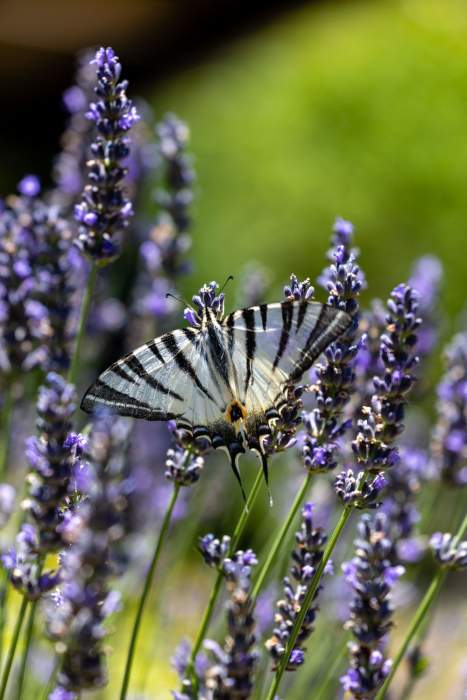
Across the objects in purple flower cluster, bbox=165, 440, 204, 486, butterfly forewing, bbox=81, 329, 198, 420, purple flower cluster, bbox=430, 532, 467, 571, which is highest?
butterfly forewing, bbox=81, 329, 198, 420

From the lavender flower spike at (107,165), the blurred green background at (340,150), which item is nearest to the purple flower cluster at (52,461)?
the lavender flower spike at (107,165)

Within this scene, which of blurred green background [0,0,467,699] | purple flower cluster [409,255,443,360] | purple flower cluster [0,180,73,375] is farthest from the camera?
blurred green background [0,0,467,699]

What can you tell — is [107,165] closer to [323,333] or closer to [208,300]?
[208,300]

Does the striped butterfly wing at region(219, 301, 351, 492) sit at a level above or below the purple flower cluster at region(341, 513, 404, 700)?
above

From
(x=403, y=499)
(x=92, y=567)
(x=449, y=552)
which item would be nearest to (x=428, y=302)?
(x=403, y=499)

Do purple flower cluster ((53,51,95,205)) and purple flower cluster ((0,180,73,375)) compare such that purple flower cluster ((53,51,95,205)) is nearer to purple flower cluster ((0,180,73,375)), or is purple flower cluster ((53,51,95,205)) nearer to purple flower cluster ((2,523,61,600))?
purple flower cluster ((0,180,73,375))

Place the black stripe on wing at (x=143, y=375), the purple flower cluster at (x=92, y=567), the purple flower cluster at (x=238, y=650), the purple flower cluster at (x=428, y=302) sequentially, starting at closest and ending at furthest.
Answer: the purple flower cluster at (x=92, y=567), the purple flower cluster at (x=238, y=650), the black stripe on wing at (x=143, y=375), the purple flower cluster at (x=428, y=302)

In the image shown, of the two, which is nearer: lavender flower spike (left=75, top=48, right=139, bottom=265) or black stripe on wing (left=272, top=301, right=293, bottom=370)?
black stripe on wing (left=272, top=301, right=293, bottom=370)

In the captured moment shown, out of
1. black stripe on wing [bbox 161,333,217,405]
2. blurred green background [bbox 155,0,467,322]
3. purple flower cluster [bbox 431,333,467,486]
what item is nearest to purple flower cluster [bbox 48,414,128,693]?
black stripe on wing [bbox 161,333,217,405]

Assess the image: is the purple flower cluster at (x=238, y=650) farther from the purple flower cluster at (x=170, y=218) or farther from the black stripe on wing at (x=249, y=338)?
the purple flower cluster at (x=170, y=218)
